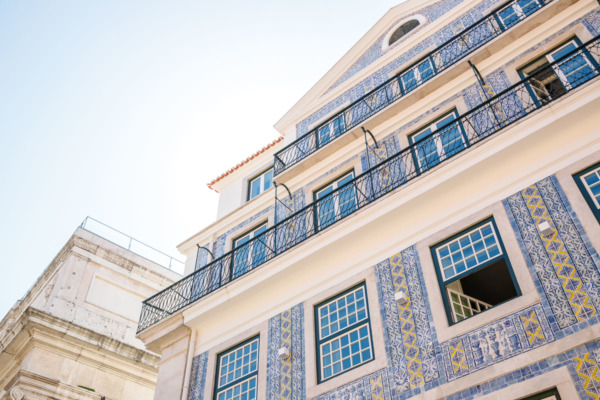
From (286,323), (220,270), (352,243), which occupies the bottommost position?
(286,323)

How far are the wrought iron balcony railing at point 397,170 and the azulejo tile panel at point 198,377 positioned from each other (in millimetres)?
1231

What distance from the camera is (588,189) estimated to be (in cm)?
789

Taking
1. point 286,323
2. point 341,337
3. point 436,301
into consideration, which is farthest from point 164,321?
point 436,301

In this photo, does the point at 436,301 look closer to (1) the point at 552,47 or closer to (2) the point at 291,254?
(2) the point at 291,254

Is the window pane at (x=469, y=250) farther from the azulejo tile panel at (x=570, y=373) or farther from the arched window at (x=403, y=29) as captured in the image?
the arched window at (x=403, y=29)

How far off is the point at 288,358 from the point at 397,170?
3637 mm

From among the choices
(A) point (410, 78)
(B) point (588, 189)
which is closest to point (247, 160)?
(A) point (410, 78)

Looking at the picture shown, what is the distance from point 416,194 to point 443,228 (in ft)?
2.41

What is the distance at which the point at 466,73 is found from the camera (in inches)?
443

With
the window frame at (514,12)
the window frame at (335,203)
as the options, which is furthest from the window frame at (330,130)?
the window frame at (514,12)

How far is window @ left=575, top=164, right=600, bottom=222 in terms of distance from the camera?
768cm

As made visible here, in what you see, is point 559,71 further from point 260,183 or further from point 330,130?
point 260,183

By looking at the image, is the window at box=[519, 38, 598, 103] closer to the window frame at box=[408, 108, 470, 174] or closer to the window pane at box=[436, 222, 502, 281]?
the window frame at box=[408, 108, 470, 174]

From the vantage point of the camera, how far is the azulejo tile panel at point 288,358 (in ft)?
29.9
